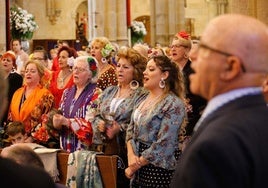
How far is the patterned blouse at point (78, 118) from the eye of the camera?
21.7 feet

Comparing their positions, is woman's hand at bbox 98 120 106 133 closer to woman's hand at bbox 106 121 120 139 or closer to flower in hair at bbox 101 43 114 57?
woman's hand at bbox 106 121 120 139

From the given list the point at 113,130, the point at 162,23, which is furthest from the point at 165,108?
the point at 162,23

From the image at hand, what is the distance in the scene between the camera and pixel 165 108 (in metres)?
5.89

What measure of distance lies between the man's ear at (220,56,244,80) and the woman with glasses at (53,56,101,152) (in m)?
4.07

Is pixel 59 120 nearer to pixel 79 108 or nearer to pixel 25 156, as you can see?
pixel 79 108

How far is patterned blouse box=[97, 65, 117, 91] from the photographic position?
7.68 metres

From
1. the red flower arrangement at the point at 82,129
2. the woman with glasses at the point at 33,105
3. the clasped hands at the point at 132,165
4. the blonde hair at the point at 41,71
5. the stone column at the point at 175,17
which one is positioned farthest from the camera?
the stone column at the point at 175,17

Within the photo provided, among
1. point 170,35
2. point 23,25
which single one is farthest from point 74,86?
point 170,35

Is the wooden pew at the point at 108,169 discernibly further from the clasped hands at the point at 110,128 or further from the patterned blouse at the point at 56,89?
the patterned blouse at the point at 56,89

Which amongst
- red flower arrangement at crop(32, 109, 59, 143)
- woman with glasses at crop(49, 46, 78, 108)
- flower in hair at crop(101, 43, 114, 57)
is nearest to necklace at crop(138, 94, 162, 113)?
red flower arrangement at crop(32, 109, 59, 143)

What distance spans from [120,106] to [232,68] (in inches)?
155

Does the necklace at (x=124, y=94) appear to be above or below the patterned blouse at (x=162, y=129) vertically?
above

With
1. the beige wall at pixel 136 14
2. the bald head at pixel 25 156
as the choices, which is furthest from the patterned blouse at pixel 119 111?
the bald head at pixel 25 156

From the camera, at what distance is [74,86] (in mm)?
7145
